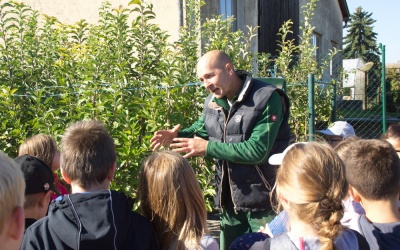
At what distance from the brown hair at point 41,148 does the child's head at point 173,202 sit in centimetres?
110

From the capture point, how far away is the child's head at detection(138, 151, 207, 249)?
2.24 m

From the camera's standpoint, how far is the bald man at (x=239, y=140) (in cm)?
318

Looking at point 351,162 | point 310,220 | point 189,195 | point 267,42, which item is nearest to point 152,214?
point 189,195

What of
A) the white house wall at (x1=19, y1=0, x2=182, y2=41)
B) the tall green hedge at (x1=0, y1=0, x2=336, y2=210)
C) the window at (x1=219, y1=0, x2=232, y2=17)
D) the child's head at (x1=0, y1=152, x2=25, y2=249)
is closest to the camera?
the child's head at (x1=0, y1=152, x2=25, y2=249)

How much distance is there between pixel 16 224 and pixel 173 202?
3.05 feet

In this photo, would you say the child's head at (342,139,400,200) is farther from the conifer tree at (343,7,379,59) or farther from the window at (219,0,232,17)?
the conifer tree at (343,7,379,59)

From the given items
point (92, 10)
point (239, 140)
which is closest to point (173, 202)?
point (239, 140)

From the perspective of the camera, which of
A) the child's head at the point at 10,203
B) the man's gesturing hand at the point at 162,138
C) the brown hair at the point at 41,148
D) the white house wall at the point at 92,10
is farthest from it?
the white house wall at the point at 92,10

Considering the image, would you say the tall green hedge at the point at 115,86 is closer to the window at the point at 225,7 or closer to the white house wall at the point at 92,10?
Answer: the white house wall at the point at 92,10

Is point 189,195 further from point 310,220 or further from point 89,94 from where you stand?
point 89,94

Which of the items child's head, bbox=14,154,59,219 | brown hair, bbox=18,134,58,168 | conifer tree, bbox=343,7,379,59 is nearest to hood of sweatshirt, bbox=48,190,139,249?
child's head, bbox=14,154,59,219

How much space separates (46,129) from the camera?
4031 mm

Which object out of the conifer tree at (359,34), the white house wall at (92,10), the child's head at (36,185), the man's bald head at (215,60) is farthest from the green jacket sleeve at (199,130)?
the conifer tree at (359,34)

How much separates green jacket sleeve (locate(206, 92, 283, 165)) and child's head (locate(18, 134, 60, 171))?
1044 mm
